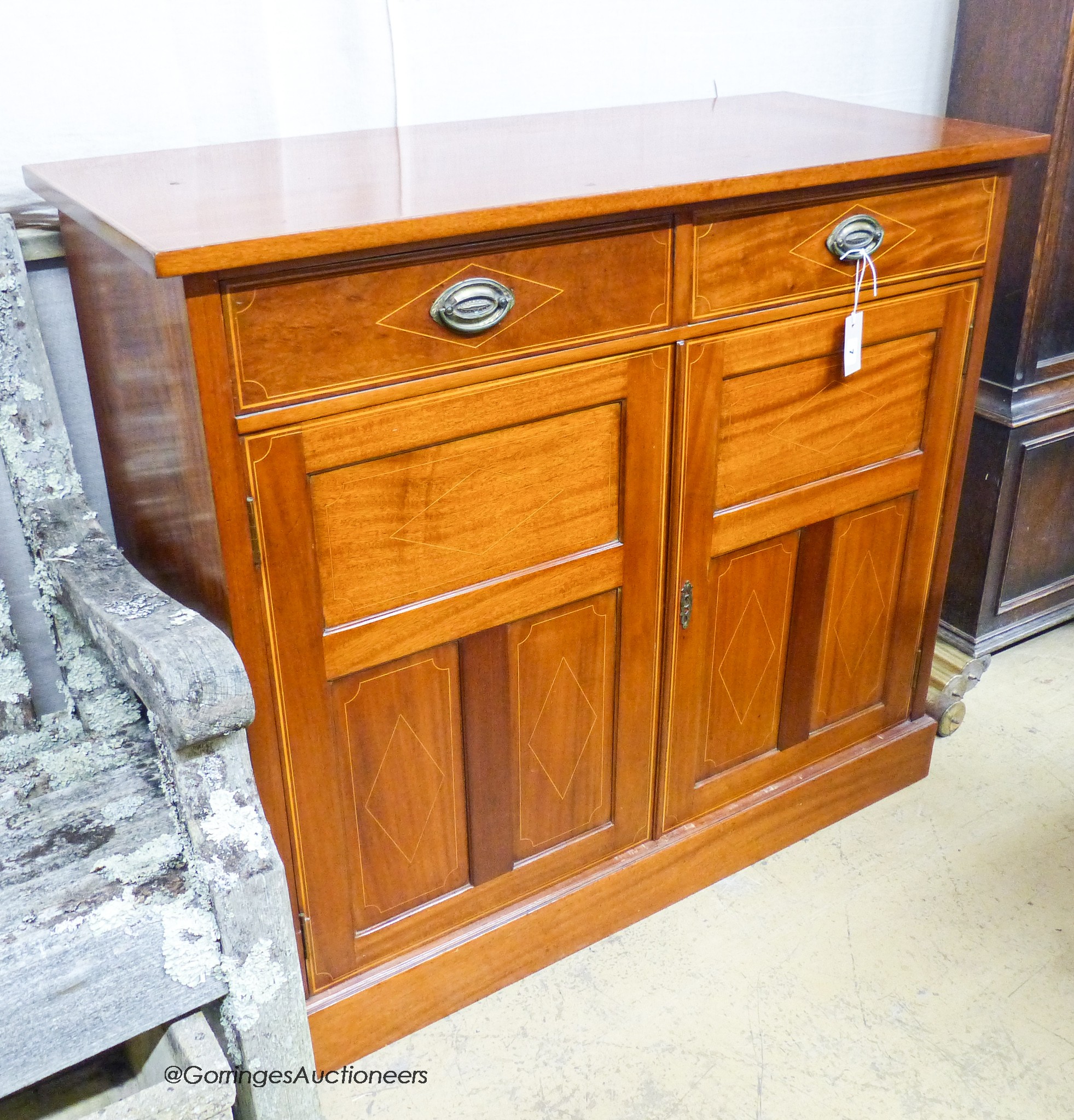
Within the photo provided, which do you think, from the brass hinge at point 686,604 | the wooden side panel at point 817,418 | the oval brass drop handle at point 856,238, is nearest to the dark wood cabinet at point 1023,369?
the wooden side panel at point 817,418

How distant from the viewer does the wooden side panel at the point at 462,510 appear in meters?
1.20

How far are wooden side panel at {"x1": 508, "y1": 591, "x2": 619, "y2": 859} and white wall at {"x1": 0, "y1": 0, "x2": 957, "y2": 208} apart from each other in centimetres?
77

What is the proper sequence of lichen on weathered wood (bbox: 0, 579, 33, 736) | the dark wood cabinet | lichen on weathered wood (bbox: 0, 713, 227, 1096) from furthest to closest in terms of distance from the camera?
the dark wood cabinet, lichen on weathered wood (bbox: 0, 579, 33, 736), lichen on weathered wood (bbox: 0, 713, 227, 1096)

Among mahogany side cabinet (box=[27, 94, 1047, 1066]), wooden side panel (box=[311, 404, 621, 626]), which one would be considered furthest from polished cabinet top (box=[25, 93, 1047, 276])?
wooden side panel (box=[311, 404, 621, 626])

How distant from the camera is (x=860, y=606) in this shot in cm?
174

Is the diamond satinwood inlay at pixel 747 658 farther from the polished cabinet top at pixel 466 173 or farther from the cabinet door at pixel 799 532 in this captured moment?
the polished cabinet top at pixel 466 173

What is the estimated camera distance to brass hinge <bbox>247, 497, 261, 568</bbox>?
112 cm

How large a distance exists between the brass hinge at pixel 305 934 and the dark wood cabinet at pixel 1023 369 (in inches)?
58.8

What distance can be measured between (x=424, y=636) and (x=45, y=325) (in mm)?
646

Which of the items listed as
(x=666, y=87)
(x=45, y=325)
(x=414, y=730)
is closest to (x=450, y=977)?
(x=414, y=730)

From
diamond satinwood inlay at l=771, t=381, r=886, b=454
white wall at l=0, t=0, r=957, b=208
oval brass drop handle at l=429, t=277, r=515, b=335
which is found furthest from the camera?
diamond satinwood inlay at l=771, t=381, r=886, b=454

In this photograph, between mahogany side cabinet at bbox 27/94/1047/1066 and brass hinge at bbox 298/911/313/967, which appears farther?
brass hinge at bbox 298/911/313/967

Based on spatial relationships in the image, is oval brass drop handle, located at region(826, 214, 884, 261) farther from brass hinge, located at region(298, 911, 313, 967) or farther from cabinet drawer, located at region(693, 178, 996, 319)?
brass hinge, located at region(298, 911, 313, 967)

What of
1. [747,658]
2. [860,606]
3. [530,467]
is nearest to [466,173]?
[530,467]
